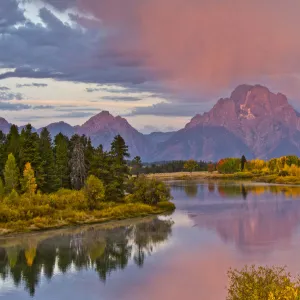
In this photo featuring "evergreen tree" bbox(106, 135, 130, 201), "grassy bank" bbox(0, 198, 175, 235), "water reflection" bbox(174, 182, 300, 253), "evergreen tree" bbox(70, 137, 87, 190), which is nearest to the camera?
"water reflection" bbox(174, 182, 300, 253)

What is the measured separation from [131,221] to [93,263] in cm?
2731

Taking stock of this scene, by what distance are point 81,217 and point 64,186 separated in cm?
2793

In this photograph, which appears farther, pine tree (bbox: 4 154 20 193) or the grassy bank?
pine tree (bbox: 4 154 20 193)

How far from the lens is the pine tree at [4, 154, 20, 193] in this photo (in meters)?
80.3

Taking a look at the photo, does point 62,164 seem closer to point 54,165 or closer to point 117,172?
point 54,165

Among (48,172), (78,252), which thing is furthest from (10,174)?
(78,252)

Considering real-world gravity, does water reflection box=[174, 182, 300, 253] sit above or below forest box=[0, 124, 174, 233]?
below

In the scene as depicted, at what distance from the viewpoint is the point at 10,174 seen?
80438 millimetres

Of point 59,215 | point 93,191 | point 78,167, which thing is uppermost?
point 78,167

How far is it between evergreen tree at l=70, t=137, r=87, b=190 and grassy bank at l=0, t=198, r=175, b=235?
14783mm

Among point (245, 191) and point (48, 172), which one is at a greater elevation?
point (48, 172)

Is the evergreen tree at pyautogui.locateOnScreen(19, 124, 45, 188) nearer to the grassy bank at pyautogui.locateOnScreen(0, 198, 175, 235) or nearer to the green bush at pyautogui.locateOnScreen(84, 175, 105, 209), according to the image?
the green bush at pyautogui.locateOnScreen(84, 175, 105, 209)

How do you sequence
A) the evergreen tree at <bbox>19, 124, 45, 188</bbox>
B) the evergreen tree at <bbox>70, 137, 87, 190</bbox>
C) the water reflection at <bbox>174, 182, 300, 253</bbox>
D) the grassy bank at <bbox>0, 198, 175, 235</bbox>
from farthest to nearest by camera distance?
the evergreen tree at <bbox>70, 137, 87, 190</bbox>, the evergreen tree at <bbox>19, 124, 45, 188</bbox>, the grassy bank at <bbox>0, 198, 175, 235</bbox>, the water reflection at <bbox>174, 182, 300, 253</bbox>

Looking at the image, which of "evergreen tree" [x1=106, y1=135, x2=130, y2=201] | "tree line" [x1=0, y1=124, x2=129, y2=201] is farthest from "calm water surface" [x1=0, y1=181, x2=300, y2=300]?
"tree line" [x1=0, y1=124, x2=129, y2=201]
